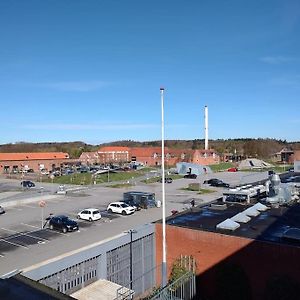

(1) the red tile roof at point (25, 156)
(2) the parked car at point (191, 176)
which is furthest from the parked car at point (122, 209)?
(1) the red tile roof at point (25, 156)

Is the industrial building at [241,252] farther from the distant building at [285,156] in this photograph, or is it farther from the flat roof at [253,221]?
the distant building at [285,156]

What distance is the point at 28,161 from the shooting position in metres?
79.0

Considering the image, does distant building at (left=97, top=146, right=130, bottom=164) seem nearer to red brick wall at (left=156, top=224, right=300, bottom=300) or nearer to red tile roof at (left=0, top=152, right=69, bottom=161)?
red tile roof at (left=0, top=152, right=69, bottom=161)

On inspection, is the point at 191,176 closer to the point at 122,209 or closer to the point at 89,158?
the point at 122,209

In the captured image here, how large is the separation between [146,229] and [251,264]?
5098 mm

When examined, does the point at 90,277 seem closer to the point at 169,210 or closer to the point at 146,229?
the point at 146,229

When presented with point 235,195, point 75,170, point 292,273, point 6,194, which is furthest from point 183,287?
point 75,170

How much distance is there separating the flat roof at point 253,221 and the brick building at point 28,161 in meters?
62.6

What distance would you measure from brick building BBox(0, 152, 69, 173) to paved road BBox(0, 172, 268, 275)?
103 ft

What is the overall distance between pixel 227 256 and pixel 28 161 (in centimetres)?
6975

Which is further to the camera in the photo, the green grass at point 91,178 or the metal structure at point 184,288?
the green grass at point 91,178

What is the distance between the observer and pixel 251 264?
15.0 meters

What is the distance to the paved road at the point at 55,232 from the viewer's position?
21.0 metres

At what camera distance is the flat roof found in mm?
15578
